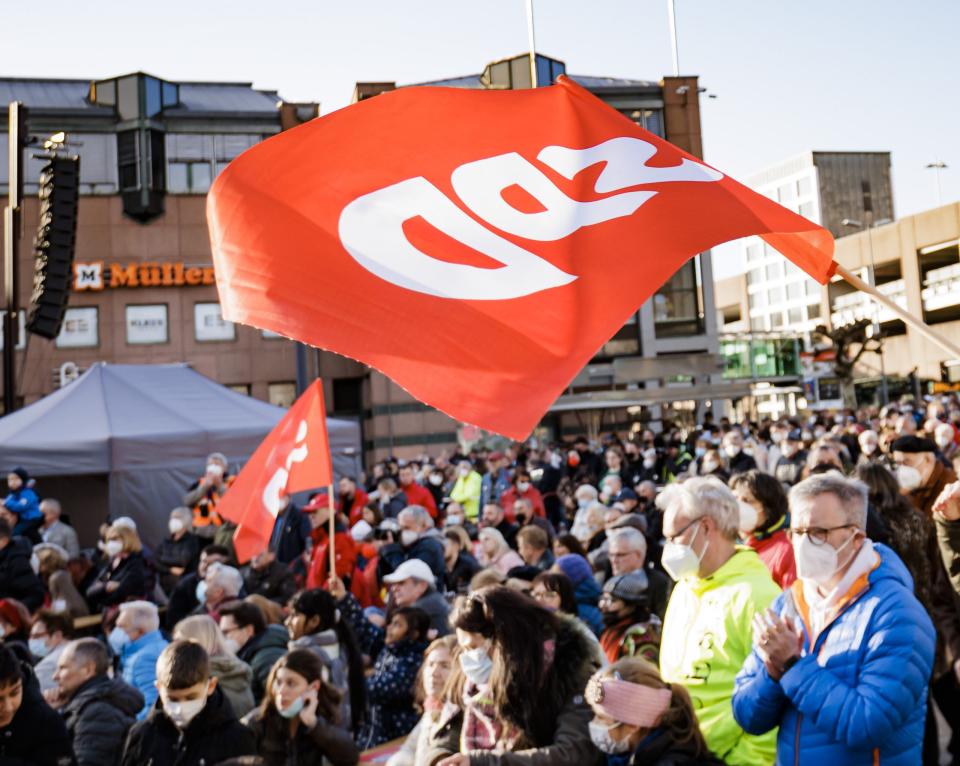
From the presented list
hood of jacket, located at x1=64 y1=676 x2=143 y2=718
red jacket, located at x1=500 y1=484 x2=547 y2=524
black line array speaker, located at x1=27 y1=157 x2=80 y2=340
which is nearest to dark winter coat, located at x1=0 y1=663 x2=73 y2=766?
hood of jacket, located at x1=64 y1=676 x2=143 y2=718

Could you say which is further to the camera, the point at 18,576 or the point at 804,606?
the point at 18,576

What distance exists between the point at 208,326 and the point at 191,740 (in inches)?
1370

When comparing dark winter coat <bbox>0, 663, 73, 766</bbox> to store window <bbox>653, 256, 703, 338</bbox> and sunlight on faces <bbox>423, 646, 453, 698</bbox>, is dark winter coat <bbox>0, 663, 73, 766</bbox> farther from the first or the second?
store window <bbox>653, 256, 703, 338</bbox>

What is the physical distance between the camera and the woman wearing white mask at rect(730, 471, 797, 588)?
200 inches

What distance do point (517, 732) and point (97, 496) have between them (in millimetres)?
15130

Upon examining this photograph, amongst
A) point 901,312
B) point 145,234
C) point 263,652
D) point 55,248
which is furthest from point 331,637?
point 145,234

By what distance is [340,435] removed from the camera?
17750 mm

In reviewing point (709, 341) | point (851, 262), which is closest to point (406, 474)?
point (709, 341)

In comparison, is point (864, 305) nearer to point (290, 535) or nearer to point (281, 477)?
point (290, 535)

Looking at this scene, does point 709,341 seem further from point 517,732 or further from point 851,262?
point 517,732

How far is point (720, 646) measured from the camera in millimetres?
3867

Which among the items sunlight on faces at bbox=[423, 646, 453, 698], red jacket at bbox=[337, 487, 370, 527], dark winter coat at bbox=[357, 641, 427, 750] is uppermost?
red jacket at bbox=[337, 487, 370, 527]

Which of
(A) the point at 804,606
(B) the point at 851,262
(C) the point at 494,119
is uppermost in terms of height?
(B) the point at 851,262

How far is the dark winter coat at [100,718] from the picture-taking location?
547 centimetres
